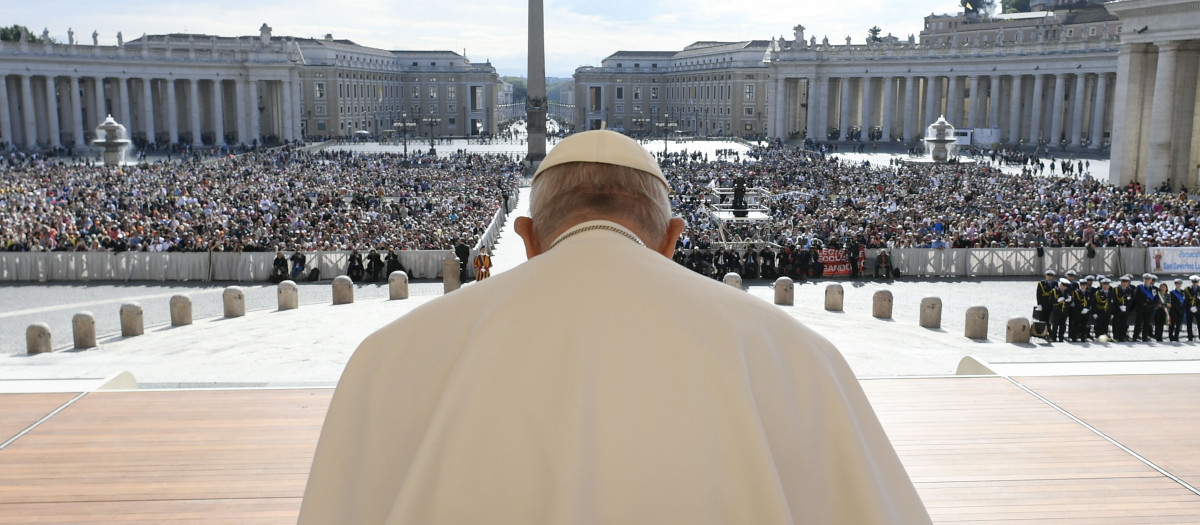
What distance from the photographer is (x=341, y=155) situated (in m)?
66.2

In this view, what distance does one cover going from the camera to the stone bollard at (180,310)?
1838cm

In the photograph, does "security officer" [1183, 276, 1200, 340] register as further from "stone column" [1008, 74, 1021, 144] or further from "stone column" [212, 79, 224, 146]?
"stone column" [212, 79, 224, 146]

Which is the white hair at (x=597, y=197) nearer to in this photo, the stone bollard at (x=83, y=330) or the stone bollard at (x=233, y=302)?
the stone bollard at (x=83, y=330)

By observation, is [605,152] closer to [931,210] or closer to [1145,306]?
[1145,306]

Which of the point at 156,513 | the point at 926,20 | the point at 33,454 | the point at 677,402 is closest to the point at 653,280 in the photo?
the point at 677,402

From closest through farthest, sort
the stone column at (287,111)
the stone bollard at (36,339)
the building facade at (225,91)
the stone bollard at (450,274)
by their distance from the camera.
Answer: the stone bollard at (36,339) < the stone bollard at (450,274) < the building facade at (225,91) < the stone column at (287,111)

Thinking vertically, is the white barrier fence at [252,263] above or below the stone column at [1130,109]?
below

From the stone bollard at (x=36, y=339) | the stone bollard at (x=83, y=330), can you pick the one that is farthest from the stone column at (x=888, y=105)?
the stone bollard at (x=36, y=339)

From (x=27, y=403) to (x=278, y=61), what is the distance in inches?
3588

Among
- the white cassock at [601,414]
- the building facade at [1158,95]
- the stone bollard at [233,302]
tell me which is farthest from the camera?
the building facade at [1158,95]

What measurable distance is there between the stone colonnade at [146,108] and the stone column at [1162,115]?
7482 cm

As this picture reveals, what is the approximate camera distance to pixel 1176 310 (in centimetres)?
1820

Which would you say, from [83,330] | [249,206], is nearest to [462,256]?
[83,330]

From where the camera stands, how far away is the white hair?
2.15m
